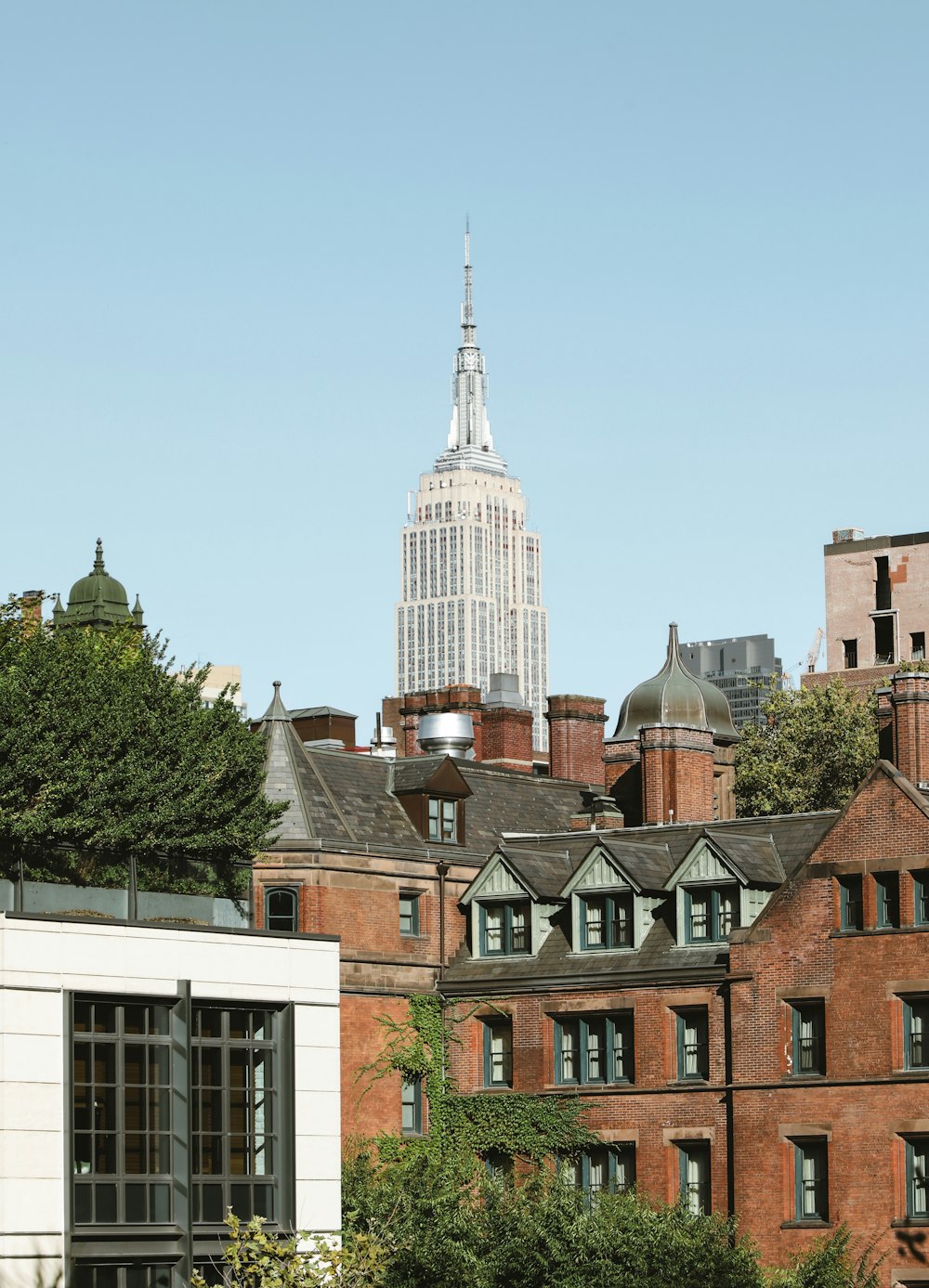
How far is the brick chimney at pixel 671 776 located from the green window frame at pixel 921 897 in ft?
44.8

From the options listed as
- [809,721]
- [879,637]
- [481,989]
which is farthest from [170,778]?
[879,637]

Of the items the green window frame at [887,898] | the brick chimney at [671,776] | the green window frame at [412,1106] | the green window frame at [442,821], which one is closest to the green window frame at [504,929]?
the green window frame at [442,821]

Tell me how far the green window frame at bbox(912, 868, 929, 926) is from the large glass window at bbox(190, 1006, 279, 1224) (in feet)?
58.1

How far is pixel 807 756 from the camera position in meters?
104

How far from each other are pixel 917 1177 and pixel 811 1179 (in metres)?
2.85

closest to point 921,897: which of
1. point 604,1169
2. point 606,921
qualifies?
point 606,921

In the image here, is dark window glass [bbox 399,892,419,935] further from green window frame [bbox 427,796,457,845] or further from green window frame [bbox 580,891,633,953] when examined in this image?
green window frame [bbox 580,891,633,953]

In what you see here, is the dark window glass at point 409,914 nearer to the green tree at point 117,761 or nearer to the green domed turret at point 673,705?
the green tree at point 117,761

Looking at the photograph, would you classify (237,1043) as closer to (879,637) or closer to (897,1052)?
(897,1052)

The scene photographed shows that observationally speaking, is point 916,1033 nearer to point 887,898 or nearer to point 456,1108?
point 887,898

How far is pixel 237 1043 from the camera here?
56.6 m

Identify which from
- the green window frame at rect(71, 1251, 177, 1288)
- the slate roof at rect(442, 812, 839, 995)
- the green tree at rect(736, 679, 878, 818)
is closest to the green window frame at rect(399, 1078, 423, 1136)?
the slate roof at rect(442, 812, 839, 995)

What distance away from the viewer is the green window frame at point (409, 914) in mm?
74938

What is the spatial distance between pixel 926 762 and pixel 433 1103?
16626 millimetres
